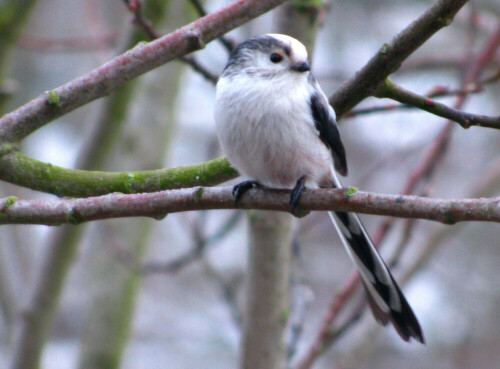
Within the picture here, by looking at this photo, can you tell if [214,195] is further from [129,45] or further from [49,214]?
[129,45]

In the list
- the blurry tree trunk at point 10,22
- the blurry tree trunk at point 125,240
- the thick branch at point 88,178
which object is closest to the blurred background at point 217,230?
the blurry tree trunk at point 125,240

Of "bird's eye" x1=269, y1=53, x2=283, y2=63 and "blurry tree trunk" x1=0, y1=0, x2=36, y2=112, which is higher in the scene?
"blurry tree trunk" x1=0, y1=0, x2=36, y2=112

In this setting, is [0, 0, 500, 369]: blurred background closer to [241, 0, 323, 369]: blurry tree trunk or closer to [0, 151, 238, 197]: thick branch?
[241, 0, 323, 369]: blurry tree trunk

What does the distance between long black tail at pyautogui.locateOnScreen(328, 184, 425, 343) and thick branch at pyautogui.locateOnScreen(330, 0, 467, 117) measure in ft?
1.65

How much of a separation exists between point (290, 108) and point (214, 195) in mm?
565

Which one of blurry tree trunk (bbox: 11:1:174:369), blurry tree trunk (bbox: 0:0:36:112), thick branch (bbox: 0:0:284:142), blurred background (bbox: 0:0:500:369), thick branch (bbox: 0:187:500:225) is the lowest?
blurred background (bbox: 0:0:500:369)

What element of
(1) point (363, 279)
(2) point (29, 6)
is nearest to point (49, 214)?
(1) point (363, 279)

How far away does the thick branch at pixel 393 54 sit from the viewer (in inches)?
54.3

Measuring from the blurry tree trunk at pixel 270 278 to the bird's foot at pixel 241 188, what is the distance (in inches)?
7.4

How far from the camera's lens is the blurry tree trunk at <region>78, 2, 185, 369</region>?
9.61ft

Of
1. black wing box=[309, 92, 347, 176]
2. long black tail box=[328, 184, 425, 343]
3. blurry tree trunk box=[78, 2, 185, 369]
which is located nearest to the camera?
long black tail box=[328, 184, 425, 343]

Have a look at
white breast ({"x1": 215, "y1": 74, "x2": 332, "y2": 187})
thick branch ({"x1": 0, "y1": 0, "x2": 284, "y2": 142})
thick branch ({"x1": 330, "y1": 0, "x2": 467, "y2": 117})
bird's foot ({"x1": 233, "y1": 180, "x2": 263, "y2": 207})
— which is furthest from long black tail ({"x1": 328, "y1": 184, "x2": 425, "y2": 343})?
thick branch ({"x1": 0, "y1": 0, "x2": 284, "y2": 142})

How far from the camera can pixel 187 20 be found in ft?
11.0

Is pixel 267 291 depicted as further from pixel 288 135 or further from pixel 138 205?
pixel 138 205
